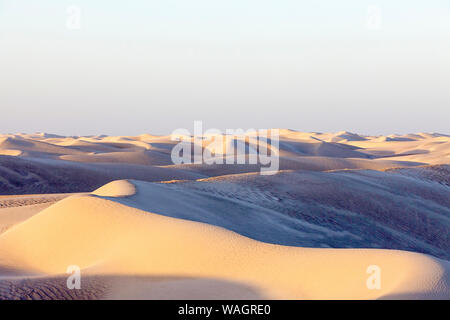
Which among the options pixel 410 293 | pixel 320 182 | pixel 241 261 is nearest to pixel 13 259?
pixel 241 261

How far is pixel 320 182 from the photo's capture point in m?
10.9

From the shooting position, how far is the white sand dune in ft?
12.0

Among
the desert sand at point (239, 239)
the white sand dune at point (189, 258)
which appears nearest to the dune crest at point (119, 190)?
the desert sand at point (239, 239)

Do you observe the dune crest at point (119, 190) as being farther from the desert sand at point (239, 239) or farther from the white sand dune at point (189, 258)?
the white sand dune at point (189, 258)

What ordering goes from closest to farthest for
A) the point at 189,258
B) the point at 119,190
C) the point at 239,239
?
the point at 189,258
the point at 239,239
the point at 119,190

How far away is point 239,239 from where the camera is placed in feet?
15.5

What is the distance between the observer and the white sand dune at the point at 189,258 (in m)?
3.65

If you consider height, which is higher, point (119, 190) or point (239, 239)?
point (239, 239)

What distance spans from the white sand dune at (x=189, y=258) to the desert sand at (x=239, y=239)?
0.03 feet

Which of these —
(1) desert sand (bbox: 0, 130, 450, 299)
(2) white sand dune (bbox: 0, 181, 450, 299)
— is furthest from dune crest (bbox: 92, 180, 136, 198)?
(2) white sand dune (bbox: 0, 181, 450, 299)

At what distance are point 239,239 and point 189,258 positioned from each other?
1.66ft

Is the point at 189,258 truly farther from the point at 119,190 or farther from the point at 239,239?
the point at 119,190

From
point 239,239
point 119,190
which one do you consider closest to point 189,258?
point 239,239
